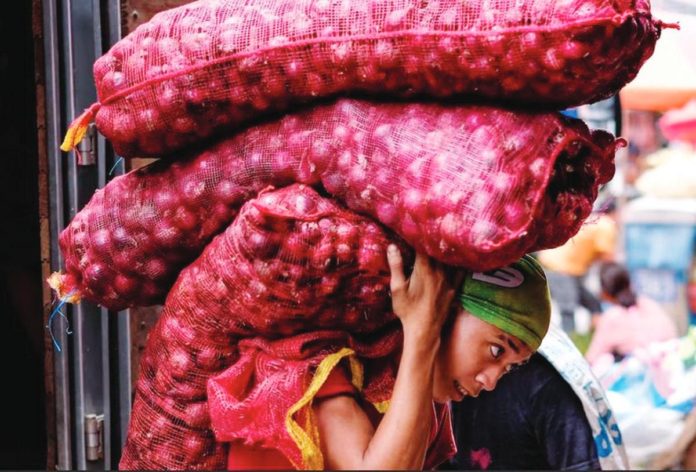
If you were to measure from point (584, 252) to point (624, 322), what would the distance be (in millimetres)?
414

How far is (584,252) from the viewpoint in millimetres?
4371

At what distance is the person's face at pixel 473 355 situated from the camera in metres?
1.74

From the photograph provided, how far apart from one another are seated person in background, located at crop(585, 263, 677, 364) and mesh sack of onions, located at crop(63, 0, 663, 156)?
282cm

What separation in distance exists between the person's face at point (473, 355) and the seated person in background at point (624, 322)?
8.18ft

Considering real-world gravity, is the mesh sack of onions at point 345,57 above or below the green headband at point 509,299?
above

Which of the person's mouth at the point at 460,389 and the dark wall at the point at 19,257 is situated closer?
the person's mouth at the point at 460,389

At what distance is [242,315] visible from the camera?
163cm

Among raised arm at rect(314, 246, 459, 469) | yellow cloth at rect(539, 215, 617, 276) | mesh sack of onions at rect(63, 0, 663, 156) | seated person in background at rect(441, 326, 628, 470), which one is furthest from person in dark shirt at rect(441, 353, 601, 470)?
yellow cloth at rect(539, 215, 617, 276)

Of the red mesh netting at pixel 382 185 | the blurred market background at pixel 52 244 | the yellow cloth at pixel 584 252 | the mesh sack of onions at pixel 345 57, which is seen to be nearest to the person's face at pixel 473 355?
the red mesh netting at pixel 382 185

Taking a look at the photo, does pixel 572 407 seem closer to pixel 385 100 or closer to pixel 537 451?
pixel 537 451

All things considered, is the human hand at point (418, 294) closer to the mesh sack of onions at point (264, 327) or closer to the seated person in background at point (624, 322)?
the mesh sack of onions at point (264, 327)

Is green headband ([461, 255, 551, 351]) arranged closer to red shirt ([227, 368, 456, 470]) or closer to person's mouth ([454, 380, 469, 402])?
person's mouth ([454, 380, 469, 402])

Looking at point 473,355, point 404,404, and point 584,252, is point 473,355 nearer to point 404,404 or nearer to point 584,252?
point 404,404

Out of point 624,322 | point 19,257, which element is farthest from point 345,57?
point 624,322
